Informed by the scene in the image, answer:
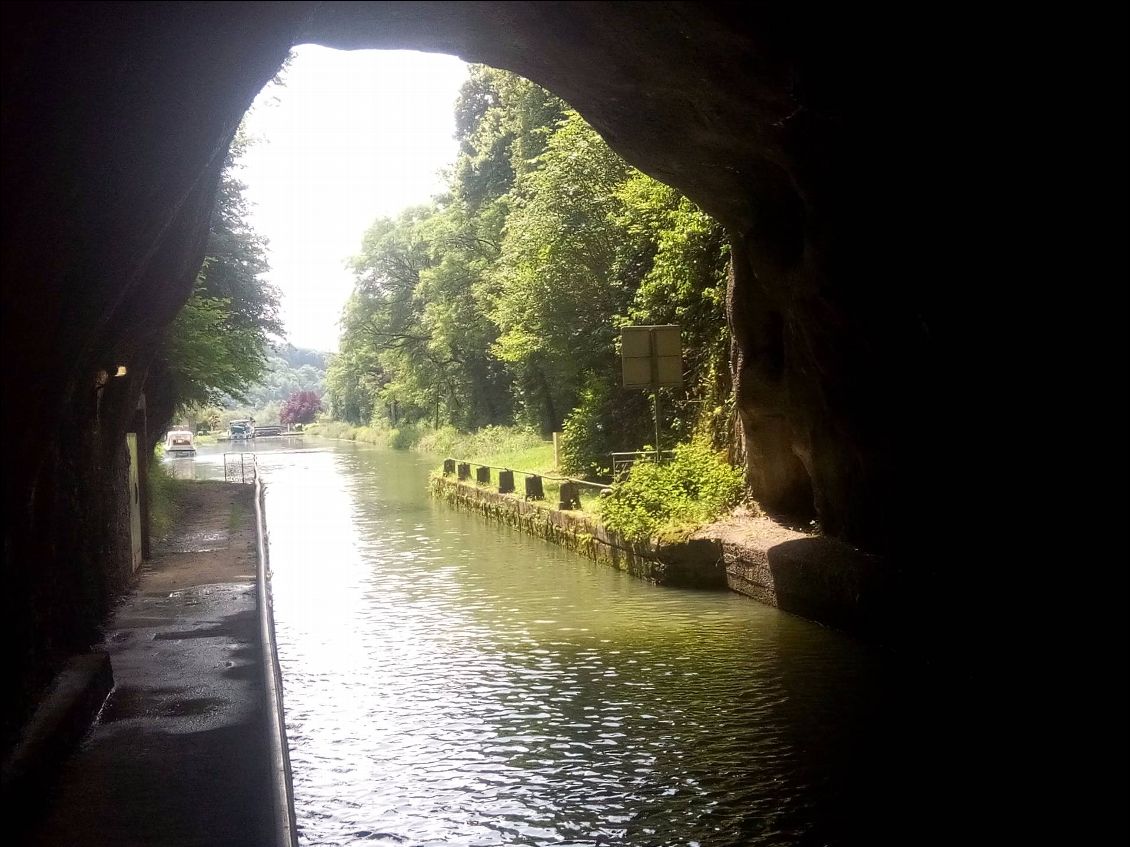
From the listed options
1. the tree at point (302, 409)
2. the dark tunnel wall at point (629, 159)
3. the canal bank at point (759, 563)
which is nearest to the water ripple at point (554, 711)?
the canal bank at point (759, 563)

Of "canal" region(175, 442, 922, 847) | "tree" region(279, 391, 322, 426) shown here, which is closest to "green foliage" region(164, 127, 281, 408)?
"canal" region(175, 442, 922, 847)

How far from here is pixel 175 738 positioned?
27.0ft

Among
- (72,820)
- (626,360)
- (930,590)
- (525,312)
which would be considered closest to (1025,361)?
(930,590)

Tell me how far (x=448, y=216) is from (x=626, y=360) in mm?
34278

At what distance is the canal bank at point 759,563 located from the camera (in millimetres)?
12766

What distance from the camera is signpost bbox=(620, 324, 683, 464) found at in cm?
1853

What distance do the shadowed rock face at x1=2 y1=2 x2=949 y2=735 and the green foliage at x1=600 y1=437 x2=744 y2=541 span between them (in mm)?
811

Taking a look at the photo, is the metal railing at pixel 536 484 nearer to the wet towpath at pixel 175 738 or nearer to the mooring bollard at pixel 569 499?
the mooring bollard at pixel 569 499

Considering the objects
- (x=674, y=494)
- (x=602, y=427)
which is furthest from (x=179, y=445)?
(x=674, y=494)

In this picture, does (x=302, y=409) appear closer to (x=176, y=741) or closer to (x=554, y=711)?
(x=554, y=711)

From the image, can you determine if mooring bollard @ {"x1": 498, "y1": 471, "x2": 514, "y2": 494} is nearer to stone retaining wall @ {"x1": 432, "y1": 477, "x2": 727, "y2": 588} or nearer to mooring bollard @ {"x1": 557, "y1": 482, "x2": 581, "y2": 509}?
stone retaining wall @ {"x1": 432, "y1": 477, "x2": 727, "y2": 588}

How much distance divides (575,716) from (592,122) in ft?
21.9

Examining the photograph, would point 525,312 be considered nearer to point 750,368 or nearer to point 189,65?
point 750,368

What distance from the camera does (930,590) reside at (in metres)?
11.4
